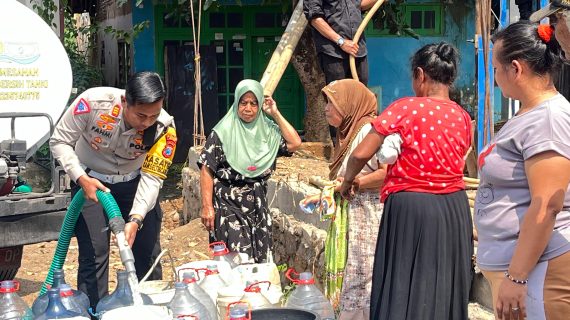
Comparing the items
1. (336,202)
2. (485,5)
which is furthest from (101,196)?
(485,5)

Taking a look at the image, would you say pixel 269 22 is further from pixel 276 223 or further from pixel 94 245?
pixel 94 245

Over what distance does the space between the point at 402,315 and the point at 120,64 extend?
40.2ft

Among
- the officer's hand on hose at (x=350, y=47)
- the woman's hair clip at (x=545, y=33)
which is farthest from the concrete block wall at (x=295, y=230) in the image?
the woman's hair clip at (x=545, y=33)

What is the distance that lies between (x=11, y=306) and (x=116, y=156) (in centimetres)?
168

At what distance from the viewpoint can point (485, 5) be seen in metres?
5.54

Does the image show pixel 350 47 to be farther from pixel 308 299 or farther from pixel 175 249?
pixel 308 299

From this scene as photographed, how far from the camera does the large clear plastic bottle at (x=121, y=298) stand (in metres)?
3.13

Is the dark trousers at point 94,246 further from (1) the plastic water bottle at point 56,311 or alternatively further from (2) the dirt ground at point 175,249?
(2) the dirt ground at point 175,249

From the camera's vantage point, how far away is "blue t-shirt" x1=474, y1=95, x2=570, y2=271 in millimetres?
2680

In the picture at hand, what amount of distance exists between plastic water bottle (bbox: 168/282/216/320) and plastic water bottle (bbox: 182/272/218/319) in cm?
13

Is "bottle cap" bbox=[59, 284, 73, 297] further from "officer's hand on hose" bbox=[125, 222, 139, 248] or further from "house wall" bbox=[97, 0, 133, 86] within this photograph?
"house wall" bbox=[97, 0, 133, 86]

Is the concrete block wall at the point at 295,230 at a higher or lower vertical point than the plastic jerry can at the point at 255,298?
lower

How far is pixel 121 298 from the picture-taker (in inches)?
124

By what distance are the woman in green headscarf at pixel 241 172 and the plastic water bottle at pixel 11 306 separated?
2.15 meters
